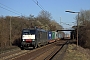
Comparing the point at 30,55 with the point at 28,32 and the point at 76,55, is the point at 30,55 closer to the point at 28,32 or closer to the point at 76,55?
the point at 76,55

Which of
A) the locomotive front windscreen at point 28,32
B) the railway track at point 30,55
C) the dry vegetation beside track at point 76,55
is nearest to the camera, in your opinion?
the dry vegetation beside track at point 76,55

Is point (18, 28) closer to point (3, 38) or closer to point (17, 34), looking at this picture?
point (17, 34)

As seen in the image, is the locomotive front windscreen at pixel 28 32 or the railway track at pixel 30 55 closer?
the railway track at pixel 30 55

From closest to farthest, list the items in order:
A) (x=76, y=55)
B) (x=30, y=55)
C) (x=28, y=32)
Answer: (x=76, y=55) → (x=30, y=55) → (x=28, y=32)

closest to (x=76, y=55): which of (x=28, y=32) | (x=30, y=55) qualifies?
(x=30, y=55)

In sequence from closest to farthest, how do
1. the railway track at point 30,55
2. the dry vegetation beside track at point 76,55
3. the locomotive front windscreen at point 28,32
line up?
the dry vegetation beside track at point 76,55, the railway track at point 30,55, the locomotive front windscreen at point 28,32

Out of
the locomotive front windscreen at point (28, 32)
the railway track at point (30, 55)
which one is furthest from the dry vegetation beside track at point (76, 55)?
the locomotive front windscreen at point (28, 32)

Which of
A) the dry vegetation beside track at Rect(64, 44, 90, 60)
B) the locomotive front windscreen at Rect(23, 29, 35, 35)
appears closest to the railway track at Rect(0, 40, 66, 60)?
the dry vegetation beside track at Rect(64, 44, 90, 60)

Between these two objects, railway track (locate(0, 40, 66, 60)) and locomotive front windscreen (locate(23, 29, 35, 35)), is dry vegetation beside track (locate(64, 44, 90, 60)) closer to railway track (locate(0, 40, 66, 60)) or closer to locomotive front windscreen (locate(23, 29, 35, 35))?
railway track (locate(0, 40, 66, 60))

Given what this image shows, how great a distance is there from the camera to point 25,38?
1452 inches

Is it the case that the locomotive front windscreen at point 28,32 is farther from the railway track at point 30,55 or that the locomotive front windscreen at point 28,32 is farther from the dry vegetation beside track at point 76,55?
the dry vegetation beside track at point 76,55

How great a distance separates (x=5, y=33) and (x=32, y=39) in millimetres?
11120

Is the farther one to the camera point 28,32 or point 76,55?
point 28,32

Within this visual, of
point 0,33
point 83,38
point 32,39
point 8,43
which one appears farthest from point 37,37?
point 83,38
